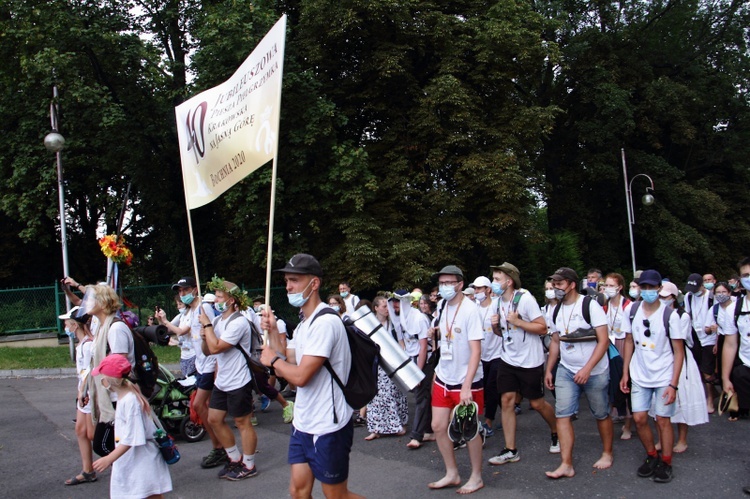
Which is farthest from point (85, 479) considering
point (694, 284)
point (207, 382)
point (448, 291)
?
point (694, 284)

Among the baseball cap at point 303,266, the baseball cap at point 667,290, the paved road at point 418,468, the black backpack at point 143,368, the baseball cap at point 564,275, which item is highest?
the baseball cap at point 303,266

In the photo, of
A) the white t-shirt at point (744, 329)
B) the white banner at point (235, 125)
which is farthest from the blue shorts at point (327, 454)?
the white t-shirt at point (744, 329)

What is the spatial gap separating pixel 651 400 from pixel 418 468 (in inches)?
91.9

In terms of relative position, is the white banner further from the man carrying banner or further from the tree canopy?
the tree canopy

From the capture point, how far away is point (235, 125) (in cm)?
553

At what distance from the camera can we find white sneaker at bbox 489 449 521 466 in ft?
21.3

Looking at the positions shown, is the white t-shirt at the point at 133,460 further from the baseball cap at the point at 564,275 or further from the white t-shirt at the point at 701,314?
the white t-shirt at the point at 701,314

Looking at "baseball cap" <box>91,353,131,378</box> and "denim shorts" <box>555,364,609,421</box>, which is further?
"denim shorts" <box>555,364,609,421</box>

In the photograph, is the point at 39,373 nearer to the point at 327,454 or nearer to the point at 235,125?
the point at 235,125

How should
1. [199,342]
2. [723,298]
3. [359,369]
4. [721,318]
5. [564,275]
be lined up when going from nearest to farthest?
[359,369], [564,275], [199,342], [721,318], [723,298]

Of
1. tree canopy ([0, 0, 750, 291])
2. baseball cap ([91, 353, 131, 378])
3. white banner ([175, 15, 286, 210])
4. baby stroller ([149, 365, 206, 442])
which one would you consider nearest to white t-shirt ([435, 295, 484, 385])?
white banner ([175, 15, 286, 210])

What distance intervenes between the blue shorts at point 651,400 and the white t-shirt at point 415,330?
103 inches

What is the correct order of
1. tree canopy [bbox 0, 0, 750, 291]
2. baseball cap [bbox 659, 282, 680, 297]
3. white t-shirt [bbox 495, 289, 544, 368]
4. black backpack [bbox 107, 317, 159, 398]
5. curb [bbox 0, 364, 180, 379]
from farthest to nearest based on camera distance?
tree canopy [bbox 0, 0, 750, 291]
curb [bbox 0, 364, 180, 379]
baseball cap [bbox 659, 282, 680, 297]
white t-shirt [bbox 495, 289, 544, 368]
black backpack [bbox 107, 317, 159, 398]

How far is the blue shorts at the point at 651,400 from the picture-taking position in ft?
19.0
